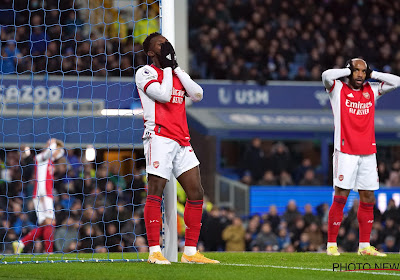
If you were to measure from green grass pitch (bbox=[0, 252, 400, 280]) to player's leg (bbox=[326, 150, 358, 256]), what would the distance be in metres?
0.33

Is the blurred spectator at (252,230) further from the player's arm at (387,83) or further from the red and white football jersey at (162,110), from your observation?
the red and white football jersey at (162,110)

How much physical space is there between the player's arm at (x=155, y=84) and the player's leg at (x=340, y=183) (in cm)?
234

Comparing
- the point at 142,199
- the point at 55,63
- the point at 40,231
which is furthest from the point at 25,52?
the point at 40,231

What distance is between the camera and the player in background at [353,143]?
8.96 meters

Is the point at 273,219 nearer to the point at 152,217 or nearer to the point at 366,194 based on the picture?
the point at 366,194

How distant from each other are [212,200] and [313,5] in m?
7.21

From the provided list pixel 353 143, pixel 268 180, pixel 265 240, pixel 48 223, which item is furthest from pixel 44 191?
pixel 268 180

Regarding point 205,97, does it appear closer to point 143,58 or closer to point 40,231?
point 143,58

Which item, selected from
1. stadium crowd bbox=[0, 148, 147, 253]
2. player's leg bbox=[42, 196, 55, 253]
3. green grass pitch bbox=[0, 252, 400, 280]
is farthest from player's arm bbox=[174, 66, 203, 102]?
stadium crowd bbox=[0, 148, 147, 253]

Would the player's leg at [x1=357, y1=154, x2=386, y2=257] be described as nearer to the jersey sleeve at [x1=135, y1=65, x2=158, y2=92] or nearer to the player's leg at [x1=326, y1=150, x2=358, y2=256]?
the player's leg at [x1=326, y1=150, x2=358, y2=256]

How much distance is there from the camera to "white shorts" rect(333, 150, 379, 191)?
8.95 meters

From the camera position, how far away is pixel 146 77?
7.58m

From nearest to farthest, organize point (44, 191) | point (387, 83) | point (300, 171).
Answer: point (387, 83) < point (44, 191) < point (300, 171)

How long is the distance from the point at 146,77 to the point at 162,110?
32cm
